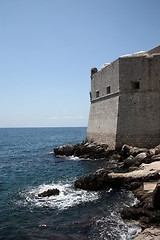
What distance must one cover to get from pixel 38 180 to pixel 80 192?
4.27 metres

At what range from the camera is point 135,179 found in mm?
12367

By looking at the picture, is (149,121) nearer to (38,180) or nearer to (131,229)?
(38,180)

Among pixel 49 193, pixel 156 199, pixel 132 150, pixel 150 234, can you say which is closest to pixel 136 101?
pixel 132 150

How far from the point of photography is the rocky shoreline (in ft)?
27.6

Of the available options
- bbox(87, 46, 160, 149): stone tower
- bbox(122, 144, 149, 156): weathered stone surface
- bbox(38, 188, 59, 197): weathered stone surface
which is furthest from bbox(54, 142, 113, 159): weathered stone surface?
bbox(38, 188, 59, 197): weathered stone surface

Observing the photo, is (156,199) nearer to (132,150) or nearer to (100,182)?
(100,182)

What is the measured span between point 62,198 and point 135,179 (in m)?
3.15

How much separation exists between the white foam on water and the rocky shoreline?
1.85 feet

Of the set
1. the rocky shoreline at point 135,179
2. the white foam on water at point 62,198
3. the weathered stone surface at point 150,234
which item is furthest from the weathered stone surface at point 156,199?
the white foam on water at point 62,198

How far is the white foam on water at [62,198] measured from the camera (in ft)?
36.6

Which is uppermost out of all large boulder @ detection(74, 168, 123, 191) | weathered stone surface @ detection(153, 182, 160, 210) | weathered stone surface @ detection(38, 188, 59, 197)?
weathered stone surface @ detection(153, 182, 160, 210)

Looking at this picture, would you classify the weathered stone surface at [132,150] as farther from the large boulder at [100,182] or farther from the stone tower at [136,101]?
the large boulder at [100,182]

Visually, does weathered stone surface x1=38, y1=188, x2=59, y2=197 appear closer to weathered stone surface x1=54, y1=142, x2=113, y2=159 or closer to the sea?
the sea

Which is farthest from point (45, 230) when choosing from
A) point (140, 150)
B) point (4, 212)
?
point (140, 150)
